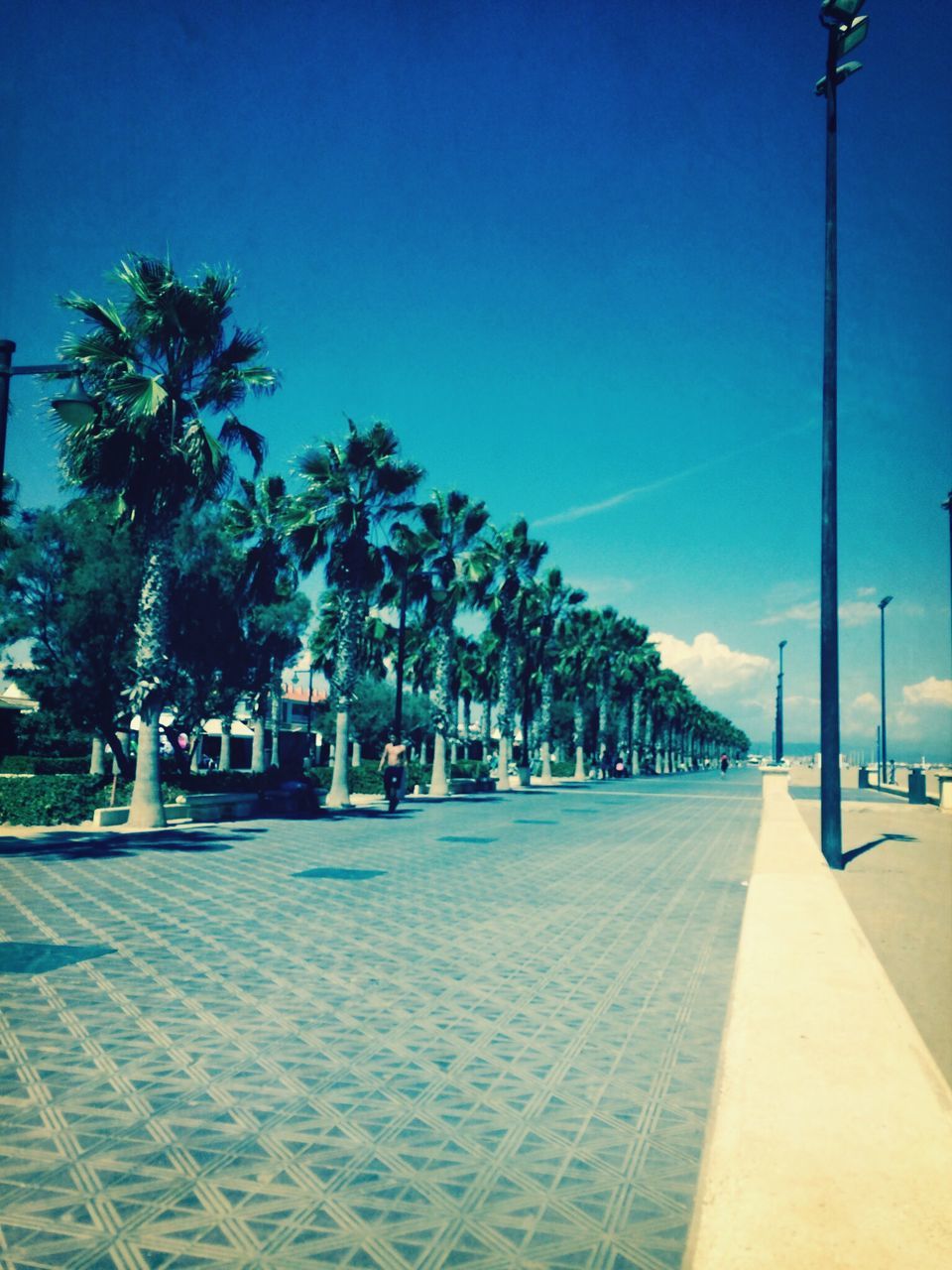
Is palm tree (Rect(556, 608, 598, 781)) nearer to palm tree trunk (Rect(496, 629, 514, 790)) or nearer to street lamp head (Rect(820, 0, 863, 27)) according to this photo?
palm tree trunk (Rect(496, 629, 514, 790))

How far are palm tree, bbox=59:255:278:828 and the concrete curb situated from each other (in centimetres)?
1487

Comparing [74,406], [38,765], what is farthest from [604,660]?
[74,406]

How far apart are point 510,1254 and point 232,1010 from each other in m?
3.32

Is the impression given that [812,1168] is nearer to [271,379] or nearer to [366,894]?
[366,894]

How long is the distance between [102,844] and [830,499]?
13.0m

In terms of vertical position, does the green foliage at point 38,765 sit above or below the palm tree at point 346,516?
below

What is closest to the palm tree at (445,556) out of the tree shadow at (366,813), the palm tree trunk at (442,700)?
the palm tree trunk at (442,700)

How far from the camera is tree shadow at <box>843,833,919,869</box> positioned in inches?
602

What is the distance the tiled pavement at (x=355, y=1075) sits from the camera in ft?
10.9

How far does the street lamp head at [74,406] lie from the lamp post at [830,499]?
10.4 meters

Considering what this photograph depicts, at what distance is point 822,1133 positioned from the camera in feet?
13.1

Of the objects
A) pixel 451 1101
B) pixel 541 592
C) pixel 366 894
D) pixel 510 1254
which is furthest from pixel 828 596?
pixel 541 592

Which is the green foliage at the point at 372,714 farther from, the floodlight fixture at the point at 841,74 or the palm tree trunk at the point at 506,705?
the floodlight fixture at the point at 841,74

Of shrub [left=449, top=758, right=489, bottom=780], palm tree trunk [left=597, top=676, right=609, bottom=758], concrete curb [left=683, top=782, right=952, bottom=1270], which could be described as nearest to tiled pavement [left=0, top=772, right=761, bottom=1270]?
concrete curb [left=683, top=782, right=952, bottom=1270]
